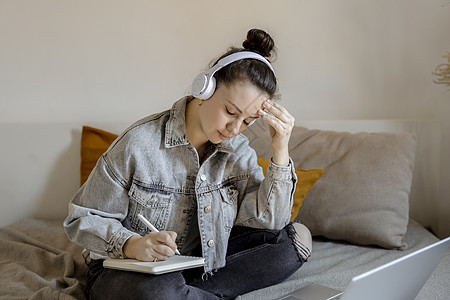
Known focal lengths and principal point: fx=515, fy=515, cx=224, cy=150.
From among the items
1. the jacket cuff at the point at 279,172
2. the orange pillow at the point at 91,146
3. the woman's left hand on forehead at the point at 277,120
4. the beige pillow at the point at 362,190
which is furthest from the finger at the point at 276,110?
the orange pillow at the point at 91,146

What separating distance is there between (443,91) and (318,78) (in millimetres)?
477

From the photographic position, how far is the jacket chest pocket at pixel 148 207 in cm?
120

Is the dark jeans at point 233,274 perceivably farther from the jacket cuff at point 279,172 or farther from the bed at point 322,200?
the jacket cuff at point 279,172

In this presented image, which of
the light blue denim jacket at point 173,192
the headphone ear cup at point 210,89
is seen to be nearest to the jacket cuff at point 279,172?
the light blue denim jacket at point 173,192

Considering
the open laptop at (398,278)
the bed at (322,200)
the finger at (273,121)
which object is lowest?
the bed at (322,200)

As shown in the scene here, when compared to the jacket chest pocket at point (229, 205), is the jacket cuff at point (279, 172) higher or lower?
higher

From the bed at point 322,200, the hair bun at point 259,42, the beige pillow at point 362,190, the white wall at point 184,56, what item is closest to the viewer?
the hair bun at point 259,42

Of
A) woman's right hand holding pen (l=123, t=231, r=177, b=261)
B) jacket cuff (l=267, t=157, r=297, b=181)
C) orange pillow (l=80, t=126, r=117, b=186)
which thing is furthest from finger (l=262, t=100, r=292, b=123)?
orange pillow (l=80, t=126, r=117, b=186)

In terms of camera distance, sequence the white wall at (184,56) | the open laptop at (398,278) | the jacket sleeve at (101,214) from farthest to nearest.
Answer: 1. the white wall at (184,56)
2. the jacket sleeve at (101,214)
3. the open laptop at (398,278)

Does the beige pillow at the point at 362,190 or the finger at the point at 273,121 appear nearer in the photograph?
the finger at the point at 273,121

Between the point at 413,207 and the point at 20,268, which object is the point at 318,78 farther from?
the point at 20,268

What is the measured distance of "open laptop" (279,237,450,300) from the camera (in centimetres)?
73

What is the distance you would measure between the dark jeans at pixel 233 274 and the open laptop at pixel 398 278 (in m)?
0.35

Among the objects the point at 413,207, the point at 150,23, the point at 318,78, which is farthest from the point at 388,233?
the point at 150,23
